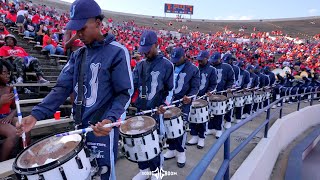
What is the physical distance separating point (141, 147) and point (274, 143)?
399cm

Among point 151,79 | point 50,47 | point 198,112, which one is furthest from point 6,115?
point 50,47

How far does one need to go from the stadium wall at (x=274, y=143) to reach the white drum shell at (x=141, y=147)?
1.21 metres

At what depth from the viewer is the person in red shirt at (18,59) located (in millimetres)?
5910

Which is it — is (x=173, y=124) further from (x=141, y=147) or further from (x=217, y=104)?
(x=217, y=104)

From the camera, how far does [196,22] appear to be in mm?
55312

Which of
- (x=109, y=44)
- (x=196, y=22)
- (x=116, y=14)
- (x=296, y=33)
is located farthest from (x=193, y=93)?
(x=196, y=22)

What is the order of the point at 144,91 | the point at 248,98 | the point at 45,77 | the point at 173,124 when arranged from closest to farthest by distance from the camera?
the point at 144,91, the point at 173,124, the point at 45,77, the point at 248,98

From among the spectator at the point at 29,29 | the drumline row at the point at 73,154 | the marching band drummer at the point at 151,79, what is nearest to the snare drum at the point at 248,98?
the marching band drummer at the point at 151,79

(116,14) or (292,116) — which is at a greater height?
(116,14)

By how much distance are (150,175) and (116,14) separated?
4491 centimetres

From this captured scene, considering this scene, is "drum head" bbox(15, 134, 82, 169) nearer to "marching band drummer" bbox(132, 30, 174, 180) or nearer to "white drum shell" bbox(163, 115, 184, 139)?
"marching band drummer" bbox(132, 30, 174, 180)

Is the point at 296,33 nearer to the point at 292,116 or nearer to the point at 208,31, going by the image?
the point at 208,31

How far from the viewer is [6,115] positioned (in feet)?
13.0

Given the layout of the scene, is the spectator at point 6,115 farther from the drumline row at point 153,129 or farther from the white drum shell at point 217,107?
the white drum shell at point 217,107
